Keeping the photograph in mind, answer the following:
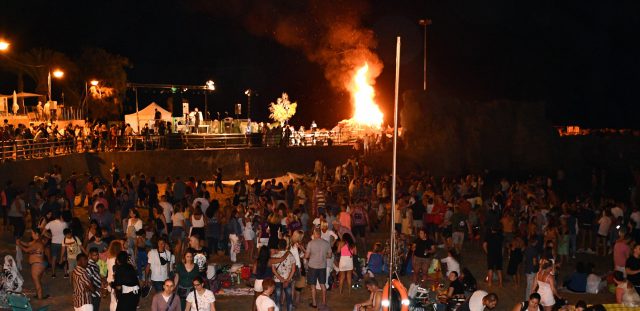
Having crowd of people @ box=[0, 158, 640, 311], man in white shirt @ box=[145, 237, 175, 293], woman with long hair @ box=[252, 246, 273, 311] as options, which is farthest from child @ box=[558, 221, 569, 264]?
man in white shirt @ box=[145, 237, 175, 293]

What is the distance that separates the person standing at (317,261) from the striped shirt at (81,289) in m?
3.54

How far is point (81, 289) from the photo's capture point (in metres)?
9.66

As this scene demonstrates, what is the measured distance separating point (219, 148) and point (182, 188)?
12783 mm

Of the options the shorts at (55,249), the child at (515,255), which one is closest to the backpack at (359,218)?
the child at (515,255)

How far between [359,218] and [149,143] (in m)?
16.3

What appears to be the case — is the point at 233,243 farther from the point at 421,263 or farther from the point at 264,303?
the point at 264,303

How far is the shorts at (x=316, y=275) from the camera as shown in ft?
38.6

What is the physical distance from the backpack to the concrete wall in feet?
35.8

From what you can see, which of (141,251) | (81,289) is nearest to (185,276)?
(81,289)

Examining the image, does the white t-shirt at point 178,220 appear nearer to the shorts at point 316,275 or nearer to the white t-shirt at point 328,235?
the white t-shirt at point 328,235

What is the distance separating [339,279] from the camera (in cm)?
1305

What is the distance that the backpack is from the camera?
52.0 feet

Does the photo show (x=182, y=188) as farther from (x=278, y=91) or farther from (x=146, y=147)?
(x=278, y=91)

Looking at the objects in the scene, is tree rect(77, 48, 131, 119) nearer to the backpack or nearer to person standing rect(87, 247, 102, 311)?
the backpack
